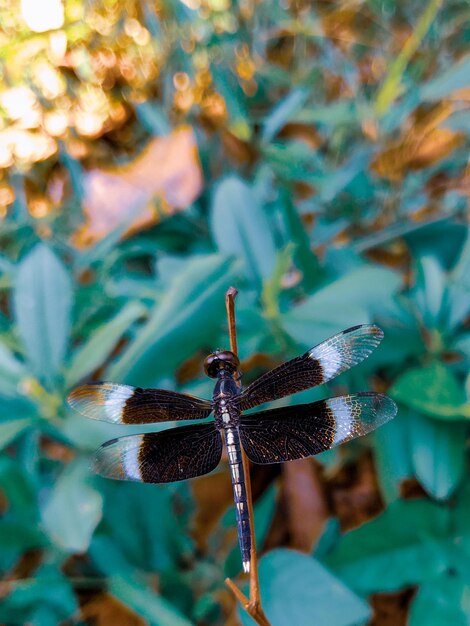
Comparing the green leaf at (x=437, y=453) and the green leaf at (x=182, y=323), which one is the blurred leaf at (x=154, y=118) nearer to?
the green leaf at (x=182, y=323)

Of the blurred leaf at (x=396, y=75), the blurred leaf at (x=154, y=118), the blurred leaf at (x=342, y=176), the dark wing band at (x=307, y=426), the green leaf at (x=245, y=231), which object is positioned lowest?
the dark wing band at (x=307, y=426)

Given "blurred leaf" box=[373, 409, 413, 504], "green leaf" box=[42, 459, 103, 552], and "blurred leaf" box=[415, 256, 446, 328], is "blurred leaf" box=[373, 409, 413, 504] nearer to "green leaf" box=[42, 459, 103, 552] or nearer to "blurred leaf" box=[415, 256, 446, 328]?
"blurred leaf" box=[415, 256, 446, 328]

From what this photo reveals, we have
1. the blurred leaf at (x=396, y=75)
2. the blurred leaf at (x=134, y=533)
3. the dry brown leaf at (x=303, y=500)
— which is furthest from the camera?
the blurred leaf at (x=396, y=75)

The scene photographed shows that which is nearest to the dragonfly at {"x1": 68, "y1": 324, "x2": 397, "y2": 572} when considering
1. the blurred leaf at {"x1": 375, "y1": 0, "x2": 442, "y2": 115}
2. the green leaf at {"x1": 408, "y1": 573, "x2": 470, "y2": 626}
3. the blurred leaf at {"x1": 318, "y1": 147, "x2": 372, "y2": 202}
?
the green leaf at {"x1": 408, "y1": 573, "x2": 470, "y2": 626}

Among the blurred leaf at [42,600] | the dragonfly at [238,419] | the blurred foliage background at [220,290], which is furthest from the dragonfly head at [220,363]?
the blurred leaf at [42,600]

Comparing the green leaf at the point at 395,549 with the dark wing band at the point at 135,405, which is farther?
the green leaf at the point at 395,549

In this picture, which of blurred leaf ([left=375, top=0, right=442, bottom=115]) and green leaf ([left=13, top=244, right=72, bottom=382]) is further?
blurred leaf ([left=375, top=0, right=442, bottom=115])
